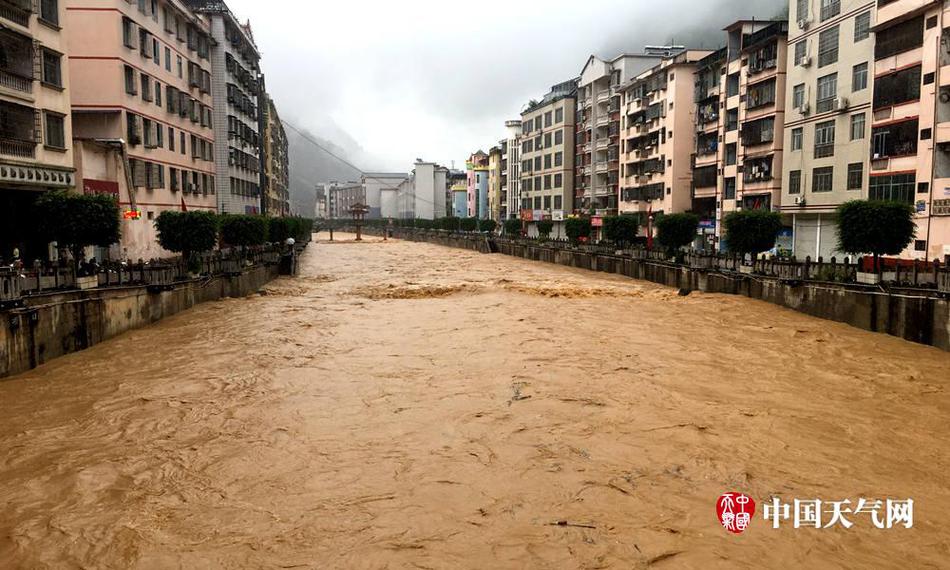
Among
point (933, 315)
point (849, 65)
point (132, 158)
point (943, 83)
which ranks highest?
point (849, 65)

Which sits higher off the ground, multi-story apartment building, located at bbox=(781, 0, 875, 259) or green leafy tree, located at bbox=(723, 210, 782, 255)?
multi-story apartment building, located at bbox=(781, 0, 875, 259)

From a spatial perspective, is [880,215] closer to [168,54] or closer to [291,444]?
[291,444]

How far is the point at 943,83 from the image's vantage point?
112 ft

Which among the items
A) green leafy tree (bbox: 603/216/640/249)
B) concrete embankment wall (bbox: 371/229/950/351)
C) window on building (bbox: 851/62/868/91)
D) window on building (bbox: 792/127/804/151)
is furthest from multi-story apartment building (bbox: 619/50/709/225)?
window on building (bbox: 851/62/868/91)

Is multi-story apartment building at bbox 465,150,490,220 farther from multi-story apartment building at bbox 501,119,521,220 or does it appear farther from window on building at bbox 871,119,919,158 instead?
window on building at bbox 871,119,919,158

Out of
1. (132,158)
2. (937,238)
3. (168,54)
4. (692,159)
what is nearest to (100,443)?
(132,158)

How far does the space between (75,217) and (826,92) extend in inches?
1707

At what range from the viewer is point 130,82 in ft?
140

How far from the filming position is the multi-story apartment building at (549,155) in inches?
3664

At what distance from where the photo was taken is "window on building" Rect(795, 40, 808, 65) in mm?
47531

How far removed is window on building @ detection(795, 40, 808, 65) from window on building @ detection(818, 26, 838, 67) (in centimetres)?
149

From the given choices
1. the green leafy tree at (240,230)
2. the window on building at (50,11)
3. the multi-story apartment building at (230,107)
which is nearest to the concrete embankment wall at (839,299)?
the green leafy tree at (240,230)

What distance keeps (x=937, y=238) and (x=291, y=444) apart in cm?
3365

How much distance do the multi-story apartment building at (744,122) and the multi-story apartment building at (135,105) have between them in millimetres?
38570
